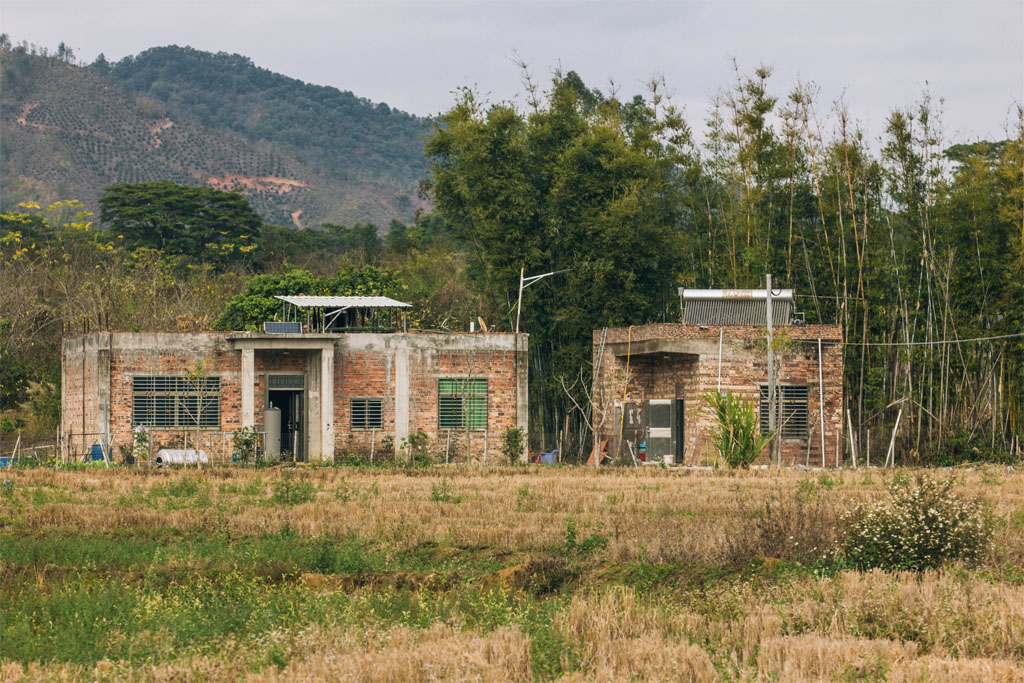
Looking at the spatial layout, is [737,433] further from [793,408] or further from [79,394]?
[79,394]

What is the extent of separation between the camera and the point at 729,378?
30500mm

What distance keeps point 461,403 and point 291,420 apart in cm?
443

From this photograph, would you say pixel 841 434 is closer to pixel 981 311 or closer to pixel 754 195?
pixel 981 311

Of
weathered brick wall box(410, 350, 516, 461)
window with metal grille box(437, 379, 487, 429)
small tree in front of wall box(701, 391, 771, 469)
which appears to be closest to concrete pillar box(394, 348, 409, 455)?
weathered brick wall box(410, 350, 516, 461)

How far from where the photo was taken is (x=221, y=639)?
9.05 metres

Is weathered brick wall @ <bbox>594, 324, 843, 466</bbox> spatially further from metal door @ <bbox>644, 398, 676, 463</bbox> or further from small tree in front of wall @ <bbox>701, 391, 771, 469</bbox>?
small tree in front of wall @ <bbox>701, 391, 771, 469</bbox>

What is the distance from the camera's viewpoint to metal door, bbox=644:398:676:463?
31.1 meters

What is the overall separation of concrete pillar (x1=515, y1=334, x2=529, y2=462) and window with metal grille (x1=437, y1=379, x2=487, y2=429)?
2.83 ft

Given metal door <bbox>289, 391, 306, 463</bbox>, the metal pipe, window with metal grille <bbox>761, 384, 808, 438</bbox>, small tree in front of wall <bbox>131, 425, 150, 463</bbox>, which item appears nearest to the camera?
small tree in front of wall <bbox>131, 425, 150, 463</bbox>

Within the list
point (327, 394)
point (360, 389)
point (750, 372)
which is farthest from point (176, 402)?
point (750, 372)

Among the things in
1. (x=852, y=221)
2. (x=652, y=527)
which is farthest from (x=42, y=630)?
(x=852, y=221)

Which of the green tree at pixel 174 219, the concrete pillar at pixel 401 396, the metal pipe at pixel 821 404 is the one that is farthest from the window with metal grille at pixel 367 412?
the green tree at pixel 174 219

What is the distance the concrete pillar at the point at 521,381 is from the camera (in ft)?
104

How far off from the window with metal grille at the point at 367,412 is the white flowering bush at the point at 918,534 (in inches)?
793
